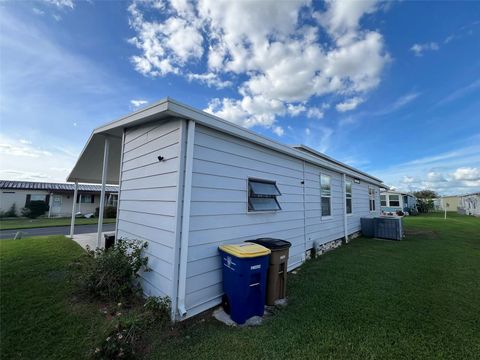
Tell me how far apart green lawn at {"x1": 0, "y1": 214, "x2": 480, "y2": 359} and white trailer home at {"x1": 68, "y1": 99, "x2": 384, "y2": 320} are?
0.67 meters

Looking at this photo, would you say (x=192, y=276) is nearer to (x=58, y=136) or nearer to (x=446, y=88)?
(x=58, y=136)

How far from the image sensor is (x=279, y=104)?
9727 mm

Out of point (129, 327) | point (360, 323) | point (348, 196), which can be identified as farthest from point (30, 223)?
point (348, 196)

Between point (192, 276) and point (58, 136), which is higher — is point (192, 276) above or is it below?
below

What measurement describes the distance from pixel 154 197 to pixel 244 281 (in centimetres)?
197

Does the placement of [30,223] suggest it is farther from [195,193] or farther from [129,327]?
[195,193]

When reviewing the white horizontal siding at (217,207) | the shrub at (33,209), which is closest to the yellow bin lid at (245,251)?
the white horizontal siding at (217,207)

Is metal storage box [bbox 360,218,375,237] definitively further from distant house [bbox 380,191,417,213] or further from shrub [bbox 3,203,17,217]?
shrub [bbox 3,203,17,217]

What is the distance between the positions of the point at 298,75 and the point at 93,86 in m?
7.17

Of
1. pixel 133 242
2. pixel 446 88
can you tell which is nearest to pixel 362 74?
pixel 446 88

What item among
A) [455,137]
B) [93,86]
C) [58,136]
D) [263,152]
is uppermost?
[455,137]

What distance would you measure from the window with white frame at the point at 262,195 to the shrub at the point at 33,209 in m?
23.1

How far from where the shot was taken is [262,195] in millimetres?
4156

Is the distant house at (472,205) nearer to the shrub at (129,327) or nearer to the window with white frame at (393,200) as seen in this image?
the window with white frame at (393,200)
